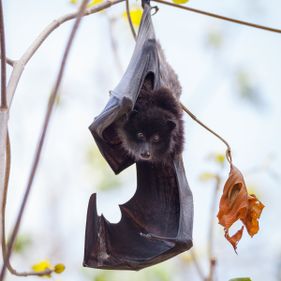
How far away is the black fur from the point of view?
711cm

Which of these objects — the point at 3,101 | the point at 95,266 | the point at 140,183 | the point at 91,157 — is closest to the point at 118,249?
the point at 95,266

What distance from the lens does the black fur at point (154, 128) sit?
7.11 m

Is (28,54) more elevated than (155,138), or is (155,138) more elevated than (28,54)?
(28,54)

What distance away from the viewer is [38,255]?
1789 cm

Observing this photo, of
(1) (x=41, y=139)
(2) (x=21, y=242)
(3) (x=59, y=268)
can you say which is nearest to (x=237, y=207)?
(3) (x=59, y=268)

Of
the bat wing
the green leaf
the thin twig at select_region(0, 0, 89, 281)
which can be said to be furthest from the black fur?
the green leaf

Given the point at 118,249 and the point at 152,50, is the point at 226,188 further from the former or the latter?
the point at 152,50

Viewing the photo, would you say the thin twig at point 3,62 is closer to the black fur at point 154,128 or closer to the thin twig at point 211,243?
the thin twig at point 211,243

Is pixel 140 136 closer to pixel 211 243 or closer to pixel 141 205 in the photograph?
pixel 141 205

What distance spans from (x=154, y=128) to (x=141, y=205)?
137 cm

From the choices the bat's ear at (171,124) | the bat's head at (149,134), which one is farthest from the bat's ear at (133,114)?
the bat's ear at (171,124)

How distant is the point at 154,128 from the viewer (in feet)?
26.1

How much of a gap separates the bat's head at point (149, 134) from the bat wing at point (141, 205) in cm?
12

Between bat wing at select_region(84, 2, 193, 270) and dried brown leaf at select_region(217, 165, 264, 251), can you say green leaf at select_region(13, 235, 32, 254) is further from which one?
dried brown leaf at select_region(217, 165, 264, 251)
